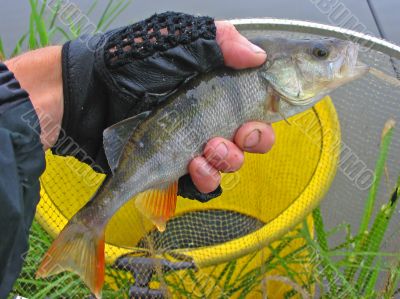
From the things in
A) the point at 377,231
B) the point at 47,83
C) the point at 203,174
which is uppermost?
the point at 47,83

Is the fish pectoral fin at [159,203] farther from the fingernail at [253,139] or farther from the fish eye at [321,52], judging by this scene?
the fish eye at [321,52]

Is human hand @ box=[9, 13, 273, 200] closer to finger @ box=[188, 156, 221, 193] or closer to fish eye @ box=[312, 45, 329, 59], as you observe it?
finger @ box=[188, 156, 221, 193]

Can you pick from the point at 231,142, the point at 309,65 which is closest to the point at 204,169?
the point at 231,142

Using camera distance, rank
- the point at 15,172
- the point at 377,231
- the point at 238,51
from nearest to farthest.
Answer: the point at 15,172 → the point at 238,51 → the point at 377,231

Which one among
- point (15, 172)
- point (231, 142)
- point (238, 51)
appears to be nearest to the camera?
point (15, 172)

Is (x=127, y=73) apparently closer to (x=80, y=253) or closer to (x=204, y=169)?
(x=204, y=169)

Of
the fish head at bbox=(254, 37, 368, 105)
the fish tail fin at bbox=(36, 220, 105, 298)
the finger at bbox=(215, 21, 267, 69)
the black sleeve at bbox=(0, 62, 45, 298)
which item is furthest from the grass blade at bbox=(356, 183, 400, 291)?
the black sleeve at bbox=(0, 62, 45, 298)
